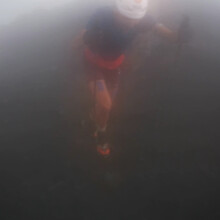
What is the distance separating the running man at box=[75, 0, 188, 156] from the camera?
4.11 ft

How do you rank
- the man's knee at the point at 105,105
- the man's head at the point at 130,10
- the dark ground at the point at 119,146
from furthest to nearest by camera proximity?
1. the man's knee at the point at 105,105
2. the dark ground at the point at 119,146
3. the man's head at the point at 130,10

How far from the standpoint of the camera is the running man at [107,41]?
125cm

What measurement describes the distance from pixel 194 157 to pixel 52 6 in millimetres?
2295

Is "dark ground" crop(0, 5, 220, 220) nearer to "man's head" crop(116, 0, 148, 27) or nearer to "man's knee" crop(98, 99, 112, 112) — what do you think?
"man's knee" crop(98, 99, 112, 112)

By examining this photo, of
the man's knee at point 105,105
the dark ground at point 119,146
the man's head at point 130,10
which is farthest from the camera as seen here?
the man's knee at point 105,105

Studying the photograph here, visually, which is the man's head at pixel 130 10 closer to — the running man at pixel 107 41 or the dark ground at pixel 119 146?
the running man at pixel 107 41

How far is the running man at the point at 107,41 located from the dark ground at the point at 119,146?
0.87 ft

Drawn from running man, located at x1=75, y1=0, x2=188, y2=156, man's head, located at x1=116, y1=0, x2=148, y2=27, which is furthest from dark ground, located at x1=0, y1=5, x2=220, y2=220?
man's head, located at x1=116, y1=0, x2=148, y2=27

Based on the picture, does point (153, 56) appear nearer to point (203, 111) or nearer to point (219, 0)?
point (203, 111)

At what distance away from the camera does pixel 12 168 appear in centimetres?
145

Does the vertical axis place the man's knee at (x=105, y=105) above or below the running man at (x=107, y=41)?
below

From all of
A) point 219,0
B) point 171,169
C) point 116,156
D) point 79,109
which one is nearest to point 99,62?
point 79,109

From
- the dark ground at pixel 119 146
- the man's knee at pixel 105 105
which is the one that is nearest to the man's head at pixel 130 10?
the man's knee at pixel 105 105

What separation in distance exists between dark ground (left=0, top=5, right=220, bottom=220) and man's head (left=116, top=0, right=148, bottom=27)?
798mm
